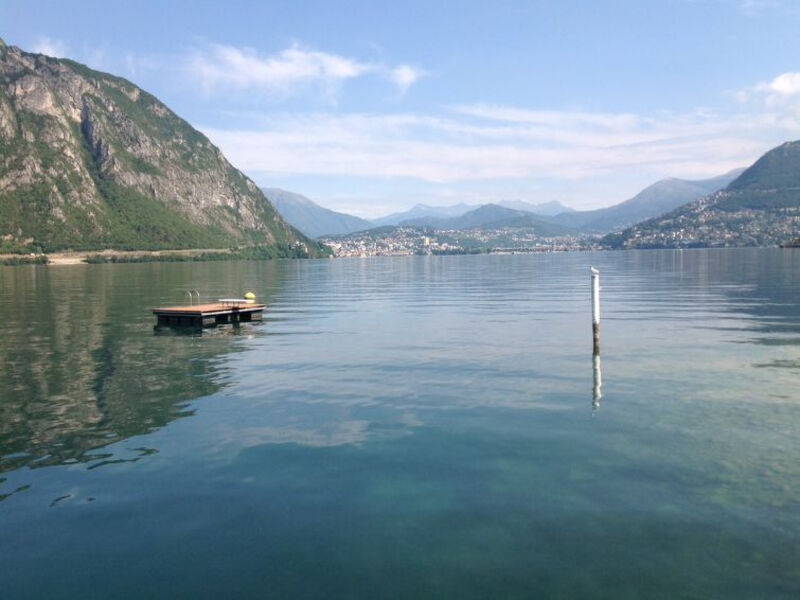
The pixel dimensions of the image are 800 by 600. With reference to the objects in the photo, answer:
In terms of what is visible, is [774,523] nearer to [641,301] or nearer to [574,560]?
[574,560]

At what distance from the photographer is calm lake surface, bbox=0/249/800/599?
13.9 m

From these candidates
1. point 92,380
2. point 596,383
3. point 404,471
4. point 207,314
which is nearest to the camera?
point 404,471

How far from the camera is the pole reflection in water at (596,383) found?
27.9m

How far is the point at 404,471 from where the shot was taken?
1995cm

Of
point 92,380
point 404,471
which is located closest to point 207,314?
point 92,380

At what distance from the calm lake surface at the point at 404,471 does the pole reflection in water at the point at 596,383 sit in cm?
23

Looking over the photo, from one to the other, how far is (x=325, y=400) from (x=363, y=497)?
11.7m

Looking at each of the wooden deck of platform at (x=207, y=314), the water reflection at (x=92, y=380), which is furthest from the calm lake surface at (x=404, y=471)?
the wooden deck of platform at (x=207, y=314)

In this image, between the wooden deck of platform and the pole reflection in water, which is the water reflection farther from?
the pole reflection in water

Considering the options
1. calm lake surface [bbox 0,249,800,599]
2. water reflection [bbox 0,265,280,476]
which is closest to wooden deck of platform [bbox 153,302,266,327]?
water reflection [bbox 0,265,280,476]

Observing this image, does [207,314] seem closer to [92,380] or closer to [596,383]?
[92,380]

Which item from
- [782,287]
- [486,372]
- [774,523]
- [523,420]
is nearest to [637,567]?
[774,523]

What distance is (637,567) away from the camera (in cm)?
1384

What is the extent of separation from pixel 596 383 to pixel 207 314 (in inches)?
1494
